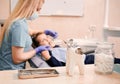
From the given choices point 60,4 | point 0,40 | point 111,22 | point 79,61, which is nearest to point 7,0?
point 60,4

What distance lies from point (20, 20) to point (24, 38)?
0.14 m

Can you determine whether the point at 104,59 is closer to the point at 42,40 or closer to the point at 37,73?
the point at 37,73

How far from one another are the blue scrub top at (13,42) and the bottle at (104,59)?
23.1 inches

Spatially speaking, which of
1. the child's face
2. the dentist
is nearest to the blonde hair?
the dentist

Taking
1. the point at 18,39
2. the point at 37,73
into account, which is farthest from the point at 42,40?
the point at 37,73

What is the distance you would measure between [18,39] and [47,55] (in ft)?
0.90

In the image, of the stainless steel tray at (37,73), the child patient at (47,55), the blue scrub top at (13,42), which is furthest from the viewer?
the child patient at (47,55)

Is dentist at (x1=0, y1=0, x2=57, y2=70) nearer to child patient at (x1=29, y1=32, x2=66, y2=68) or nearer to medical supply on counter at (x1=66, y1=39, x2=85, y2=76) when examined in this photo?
child patient at (x1=29, y1=32, x2=66, y2=68)

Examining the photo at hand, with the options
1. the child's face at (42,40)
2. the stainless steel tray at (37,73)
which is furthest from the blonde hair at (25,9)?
the stainless steel tray at (37,73)

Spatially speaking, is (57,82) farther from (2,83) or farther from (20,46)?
(20,46)

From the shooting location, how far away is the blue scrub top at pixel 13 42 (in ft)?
5.26

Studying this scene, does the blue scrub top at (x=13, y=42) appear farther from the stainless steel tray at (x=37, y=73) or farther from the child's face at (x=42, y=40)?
the stainless steel tray at (x=37, y=73)

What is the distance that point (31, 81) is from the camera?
1117 mm

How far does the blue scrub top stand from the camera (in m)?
1.60
